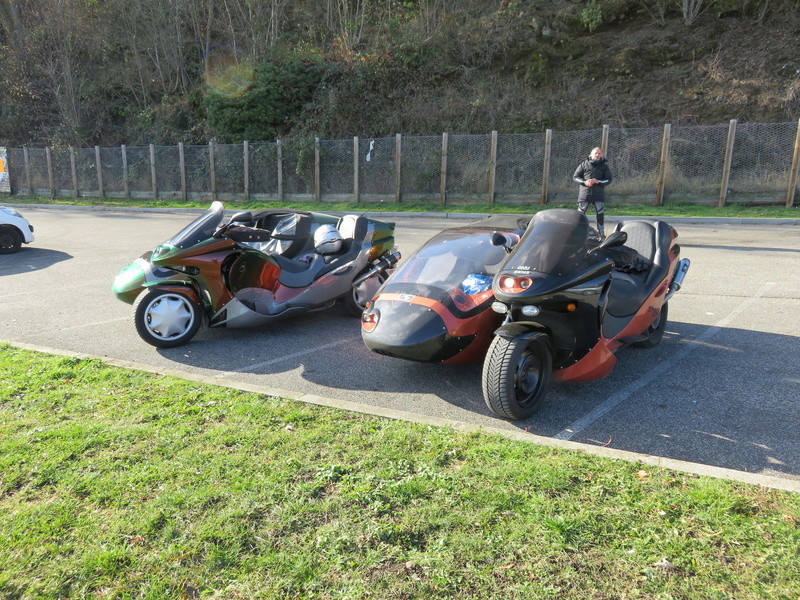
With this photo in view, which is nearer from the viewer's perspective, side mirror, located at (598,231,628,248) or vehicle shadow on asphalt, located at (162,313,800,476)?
vehicle shadow on asphalt, located at (162,313,800,476)

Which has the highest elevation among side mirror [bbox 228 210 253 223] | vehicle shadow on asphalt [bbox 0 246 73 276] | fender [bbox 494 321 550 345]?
side mirror [bbox 228 210 253 223]

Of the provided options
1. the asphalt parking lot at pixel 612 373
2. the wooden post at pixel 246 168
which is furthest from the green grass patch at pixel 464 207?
the asphalt parking lot at pixel 612 373

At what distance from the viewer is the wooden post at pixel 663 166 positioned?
58.3 feet

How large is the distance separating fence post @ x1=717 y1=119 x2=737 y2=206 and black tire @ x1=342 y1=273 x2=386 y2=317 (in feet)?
46.6

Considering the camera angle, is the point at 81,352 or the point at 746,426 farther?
the point at 81,352

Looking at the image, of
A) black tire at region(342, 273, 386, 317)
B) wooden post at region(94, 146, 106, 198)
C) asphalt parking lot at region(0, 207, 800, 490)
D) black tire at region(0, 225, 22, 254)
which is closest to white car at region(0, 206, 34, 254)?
black tire at region(0, 225, 22, 254)

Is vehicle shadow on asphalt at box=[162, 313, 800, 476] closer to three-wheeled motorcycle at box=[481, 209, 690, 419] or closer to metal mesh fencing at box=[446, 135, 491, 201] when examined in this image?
three-wheeled motorcycle at box=[481, 209, 690, 419]

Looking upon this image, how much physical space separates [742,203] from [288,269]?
15.6m

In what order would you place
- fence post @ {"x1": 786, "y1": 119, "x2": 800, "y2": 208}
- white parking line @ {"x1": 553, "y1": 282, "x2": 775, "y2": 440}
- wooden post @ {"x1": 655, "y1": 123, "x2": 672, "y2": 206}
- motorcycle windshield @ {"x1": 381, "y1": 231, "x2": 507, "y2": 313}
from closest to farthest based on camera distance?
white parking line @ {"x1": 553, "y1": 282, "x2": 775, "y2": 440}
motorcycle windshield @ {"x1": 381, "y1": 231, "x2": 507, "y2": 313}
fence post @ {"x1": 786, "y1": 119, "x2": 800, "y2": 208}
wooden post @ {"x1": 655, "y1": 123, "x2": 672, "y2": 206}

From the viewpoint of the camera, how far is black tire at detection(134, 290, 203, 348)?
6023 mm

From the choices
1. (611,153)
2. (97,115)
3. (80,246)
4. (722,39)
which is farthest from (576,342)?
(97,115)

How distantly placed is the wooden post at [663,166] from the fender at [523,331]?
1559 cm

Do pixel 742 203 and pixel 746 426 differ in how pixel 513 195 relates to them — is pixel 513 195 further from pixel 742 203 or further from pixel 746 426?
pixel 746 426

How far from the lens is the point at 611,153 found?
18.6m
